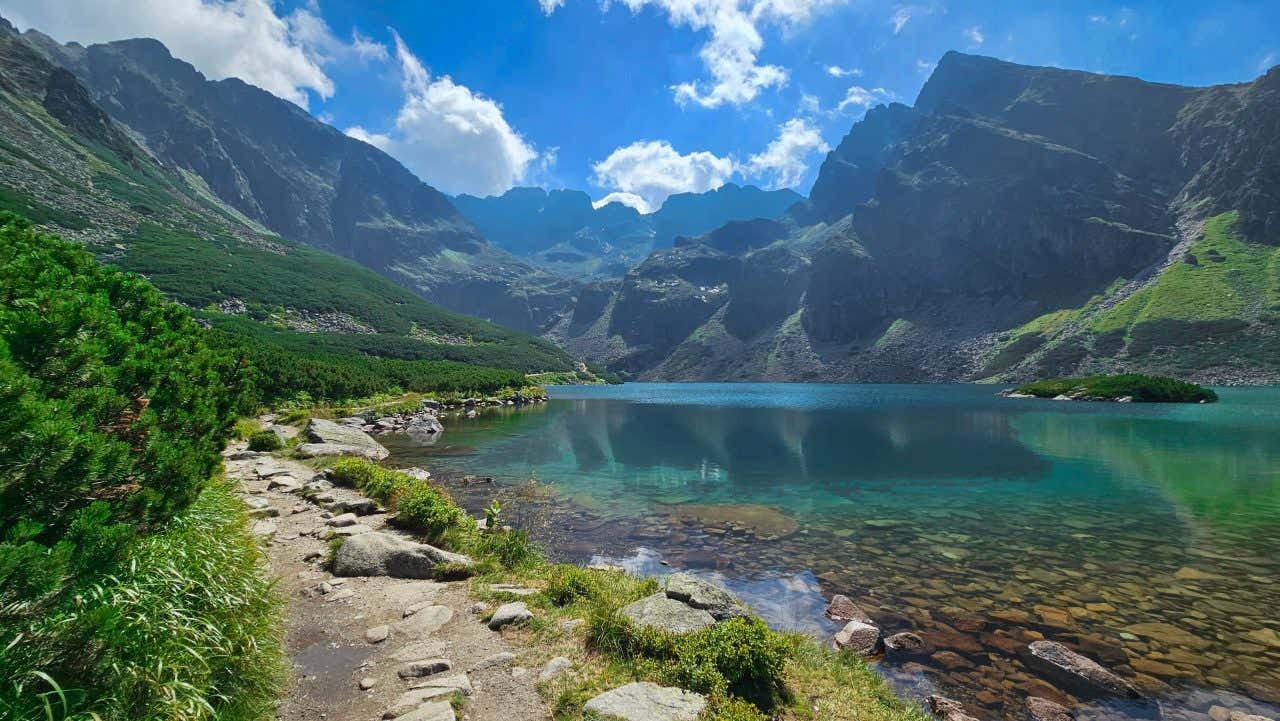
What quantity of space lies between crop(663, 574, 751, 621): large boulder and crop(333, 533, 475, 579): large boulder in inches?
228

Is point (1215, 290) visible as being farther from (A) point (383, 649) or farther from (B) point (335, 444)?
(A) point (383, 649)

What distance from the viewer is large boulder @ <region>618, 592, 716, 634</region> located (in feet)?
33.0

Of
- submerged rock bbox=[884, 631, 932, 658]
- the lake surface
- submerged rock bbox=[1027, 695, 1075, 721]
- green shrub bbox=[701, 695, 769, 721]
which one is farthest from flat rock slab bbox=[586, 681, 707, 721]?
submerged rock bbox=[1027, 695, 1075, 721]

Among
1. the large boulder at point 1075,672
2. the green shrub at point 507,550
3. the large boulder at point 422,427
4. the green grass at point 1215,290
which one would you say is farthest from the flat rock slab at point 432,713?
the green grass at point 1215,290

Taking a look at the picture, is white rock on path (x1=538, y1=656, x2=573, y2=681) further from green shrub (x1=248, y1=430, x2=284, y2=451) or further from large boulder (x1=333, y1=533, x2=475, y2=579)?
green shrub (x1=248, y1=430, x2=284, y2=451)

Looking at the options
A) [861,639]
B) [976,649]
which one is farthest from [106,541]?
[976,649]

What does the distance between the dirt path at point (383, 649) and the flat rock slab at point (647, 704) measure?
1.04 metres

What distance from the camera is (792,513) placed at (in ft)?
80.9

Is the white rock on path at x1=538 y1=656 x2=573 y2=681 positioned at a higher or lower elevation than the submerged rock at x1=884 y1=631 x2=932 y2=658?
higher

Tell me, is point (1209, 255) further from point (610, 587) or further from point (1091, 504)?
point (610, 587)

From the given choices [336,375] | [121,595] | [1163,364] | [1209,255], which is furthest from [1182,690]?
[1209,255]

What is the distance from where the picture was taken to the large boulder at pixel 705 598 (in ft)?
36.9

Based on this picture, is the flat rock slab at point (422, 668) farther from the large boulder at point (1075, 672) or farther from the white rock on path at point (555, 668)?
the large boulder at point (1075, 672)

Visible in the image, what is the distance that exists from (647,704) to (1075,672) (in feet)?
32.7
